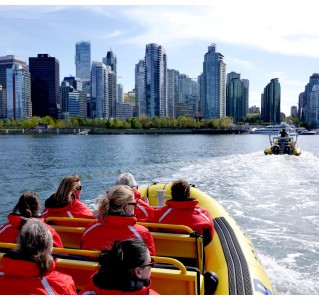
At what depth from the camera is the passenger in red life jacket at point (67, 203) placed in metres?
4.96

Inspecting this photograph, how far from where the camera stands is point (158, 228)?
203 inches

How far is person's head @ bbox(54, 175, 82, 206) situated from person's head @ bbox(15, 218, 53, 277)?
223cm

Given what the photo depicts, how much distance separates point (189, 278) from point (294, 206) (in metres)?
9.94

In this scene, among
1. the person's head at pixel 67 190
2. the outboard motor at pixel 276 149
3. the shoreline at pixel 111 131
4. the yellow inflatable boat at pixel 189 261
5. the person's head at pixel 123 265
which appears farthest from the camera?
the shoreline at pixel 111 131

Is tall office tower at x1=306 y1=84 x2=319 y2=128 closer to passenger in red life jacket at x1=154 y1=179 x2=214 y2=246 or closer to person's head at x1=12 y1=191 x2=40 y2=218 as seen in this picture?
passenger in red life jacket at x1=154 y1=179 x2=214 y2=246

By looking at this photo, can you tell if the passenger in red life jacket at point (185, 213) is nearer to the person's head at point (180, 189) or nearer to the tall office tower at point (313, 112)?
the person's head at point (180, 189)

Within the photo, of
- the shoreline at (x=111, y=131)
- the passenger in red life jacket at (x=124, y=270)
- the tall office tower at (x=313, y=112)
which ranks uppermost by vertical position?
the tall office tower at (x=313, y=112)

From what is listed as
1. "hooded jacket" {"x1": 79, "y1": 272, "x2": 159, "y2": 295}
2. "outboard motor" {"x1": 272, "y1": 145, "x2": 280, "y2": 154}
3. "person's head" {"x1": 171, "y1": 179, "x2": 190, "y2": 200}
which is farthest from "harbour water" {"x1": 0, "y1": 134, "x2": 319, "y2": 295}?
"hooded jacket" {"x1": 79, "y1": 272, "x2": 159, "y2": 295}

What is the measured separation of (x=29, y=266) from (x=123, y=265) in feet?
2.23

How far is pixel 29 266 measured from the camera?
8.46 ft

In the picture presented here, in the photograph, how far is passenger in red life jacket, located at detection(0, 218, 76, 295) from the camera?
8.48 feet

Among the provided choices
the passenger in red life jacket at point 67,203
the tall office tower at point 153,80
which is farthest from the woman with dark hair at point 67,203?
the tall office tower at point 153,80

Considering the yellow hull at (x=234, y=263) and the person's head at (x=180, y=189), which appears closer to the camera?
the yellow hull at (x=234, y=263)

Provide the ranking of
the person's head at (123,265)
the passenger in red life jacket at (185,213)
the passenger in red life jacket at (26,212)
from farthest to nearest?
1. the passenger in red life jacket at (185,213)
2. the passenger in red life jacket at (26,212)
3. the person's head at (123,265)
